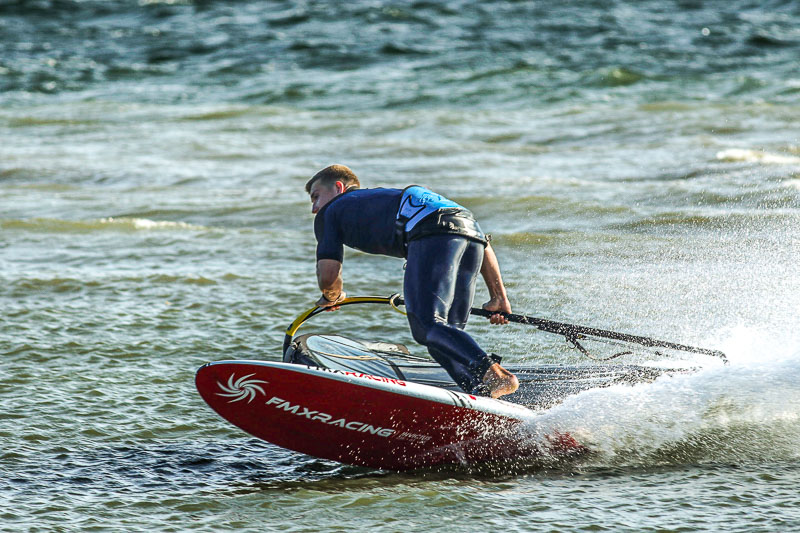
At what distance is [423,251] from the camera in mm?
5918

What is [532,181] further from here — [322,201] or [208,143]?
[322,201]

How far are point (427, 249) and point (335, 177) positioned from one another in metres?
0.83

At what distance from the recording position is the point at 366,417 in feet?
18.5

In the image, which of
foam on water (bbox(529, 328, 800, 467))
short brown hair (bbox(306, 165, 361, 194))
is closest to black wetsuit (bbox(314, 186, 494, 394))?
short brown hair (bbox(306, 165, 361, 194))

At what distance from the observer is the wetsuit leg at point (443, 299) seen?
5668mm

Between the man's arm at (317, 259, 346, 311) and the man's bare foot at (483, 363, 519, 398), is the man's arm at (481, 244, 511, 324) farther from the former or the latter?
the man's arm at (317, 259, 346, 311)

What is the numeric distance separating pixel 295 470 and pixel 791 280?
5.04 m

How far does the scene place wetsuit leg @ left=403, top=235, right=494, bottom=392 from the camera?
5.67 meters

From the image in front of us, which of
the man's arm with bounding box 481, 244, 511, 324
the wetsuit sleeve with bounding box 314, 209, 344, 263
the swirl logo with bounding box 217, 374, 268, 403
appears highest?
the wetsuit sleeve with bounding box 314, 209, 344, 263

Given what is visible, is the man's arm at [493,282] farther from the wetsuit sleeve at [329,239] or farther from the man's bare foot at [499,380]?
the wetsuit sleeve at [329,239]

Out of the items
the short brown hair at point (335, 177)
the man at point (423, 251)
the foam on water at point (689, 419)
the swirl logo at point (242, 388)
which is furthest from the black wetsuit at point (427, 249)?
the swirl logo at point (242, 388)

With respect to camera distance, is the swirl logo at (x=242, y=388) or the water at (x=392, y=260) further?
the swirl logo at (x=242, y=388)

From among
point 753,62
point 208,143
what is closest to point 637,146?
point 208,143

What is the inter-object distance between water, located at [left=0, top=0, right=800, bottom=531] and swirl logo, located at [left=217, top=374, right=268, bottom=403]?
0.49m
